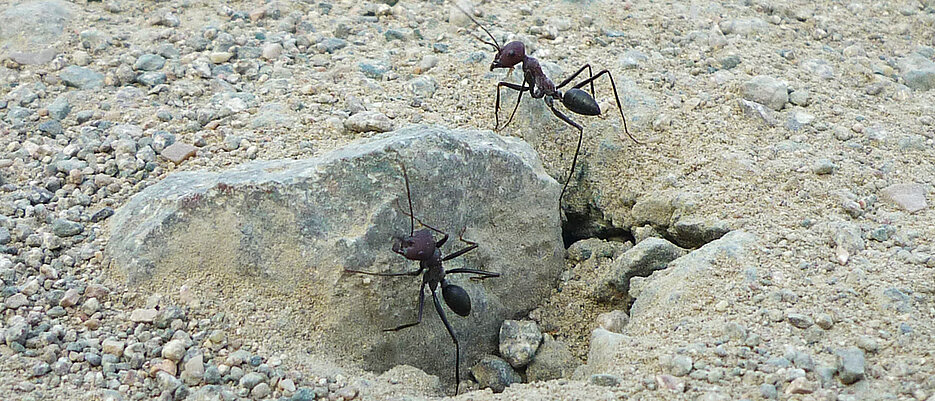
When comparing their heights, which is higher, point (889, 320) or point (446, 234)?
point (889, 320)

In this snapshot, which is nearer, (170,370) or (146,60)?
(170,370)

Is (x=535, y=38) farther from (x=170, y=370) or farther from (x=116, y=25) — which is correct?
(x=170, y=370)

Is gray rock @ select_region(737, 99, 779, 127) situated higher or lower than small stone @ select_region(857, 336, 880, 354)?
lower

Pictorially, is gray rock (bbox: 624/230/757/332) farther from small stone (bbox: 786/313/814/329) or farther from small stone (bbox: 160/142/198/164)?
small stone (bbox: 160/142/198/164)

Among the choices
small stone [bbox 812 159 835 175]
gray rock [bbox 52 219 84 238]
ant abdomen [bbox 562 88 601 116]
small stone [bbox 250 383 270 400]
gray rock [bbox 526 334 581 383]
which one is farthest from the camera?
ant abdomen [bbox 562 88 601 116]

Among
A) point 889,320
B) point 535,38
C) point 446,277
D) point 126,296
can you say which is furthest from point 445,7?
point 889,320

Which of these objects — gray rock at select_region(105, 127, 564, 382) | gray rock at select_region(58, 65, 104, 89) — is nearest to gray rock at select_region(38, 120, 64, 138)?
gray rock at select_region(58, 65, 104, 89)

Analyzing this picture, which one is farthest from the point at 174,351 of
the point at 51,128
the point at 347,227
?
the point at 51,128
